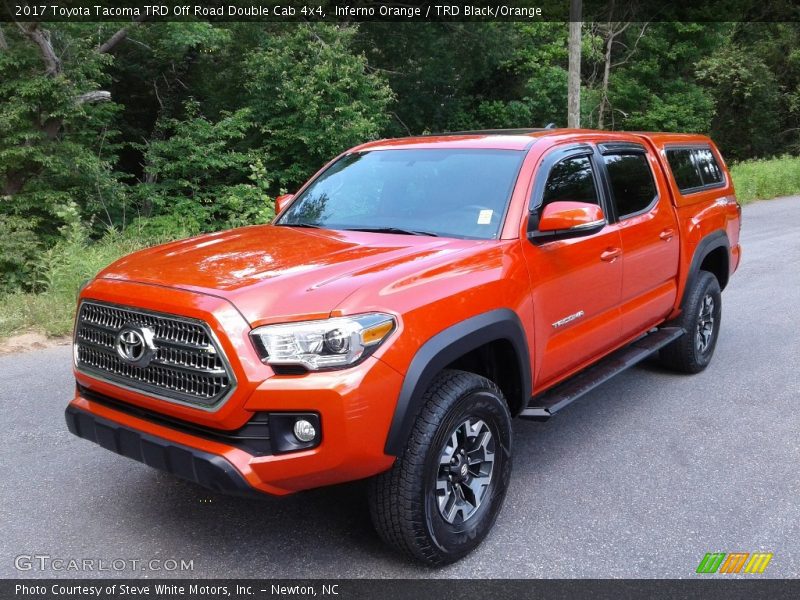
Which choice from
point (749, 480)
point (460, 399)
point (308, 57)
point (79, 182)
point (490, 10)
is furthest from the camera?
point (490, 10)

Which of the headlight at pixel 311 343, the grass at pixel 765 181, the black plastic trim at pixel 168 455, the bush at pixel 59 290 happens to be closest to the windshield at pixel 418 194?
the headlight at pixel 311 343

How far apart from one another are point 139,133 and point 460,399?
67.7 feet

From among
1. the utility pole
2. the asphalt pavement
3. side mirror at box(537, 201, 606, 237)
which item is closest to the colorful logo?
the asphalt pavement

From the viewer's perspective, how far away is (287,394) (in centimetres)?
270

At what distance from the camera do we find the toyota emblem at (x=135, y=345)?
296 centimetres

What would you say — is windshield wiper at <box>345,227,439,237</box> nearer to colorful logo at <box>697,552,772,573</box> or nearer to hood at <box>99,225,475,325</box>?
hood at <box>99,225,475,325</box>

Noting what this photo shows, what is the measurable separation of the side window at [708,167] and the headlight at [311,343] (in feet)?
14.3

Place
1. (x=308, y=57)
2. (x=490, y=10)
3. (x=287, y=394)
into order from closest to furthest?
1. (x=287, y=394)
2. (x=308, y=57)
3. (x=490, y=10)

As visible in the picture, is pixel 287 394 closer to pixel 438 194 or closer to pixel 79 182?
pixel 438 194

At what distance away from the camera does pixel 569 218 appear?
11.9 ft

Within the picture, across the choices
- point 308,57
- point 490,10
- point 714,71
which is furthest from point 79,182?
point 714,71

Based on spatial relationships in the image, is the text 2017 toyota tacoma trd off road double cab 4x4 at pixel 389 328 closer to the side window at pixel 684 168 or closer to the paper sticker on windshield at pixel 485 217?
the paper sticker on windshield at pixel 485 217

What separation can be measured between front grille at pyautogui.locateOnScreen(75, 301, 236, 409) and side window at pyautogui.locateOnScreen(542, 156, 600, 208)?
2.04 meters

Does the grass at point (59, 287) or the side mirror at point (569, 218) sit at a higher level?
the side mirror at point (569, 218)
